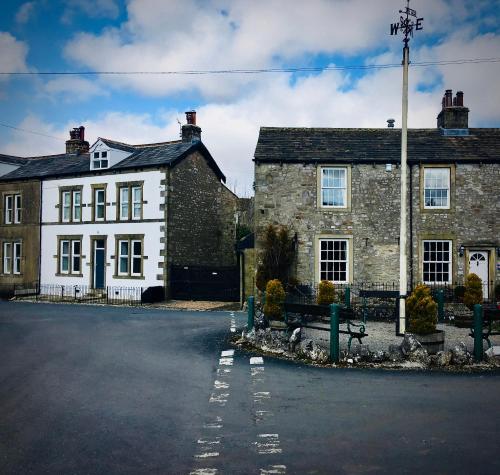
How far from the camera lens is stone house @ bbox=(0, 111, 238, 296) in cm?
2555

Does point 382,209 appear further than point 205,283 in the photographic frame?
No

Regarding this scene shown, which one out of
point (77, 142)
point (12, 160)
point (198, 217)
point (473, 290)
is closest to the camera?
point (473, 290)

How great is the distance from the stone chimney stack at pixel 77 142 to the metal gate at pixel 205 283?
12983 millimetres

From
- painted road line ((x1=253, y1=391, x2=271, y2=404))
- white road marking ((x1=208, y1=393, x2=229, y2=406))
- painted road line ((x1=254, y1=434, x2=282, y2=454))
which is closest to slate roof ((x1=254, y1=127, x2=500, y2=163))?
painted road line ((x1=253, y1=391, x2=271, y2=404))

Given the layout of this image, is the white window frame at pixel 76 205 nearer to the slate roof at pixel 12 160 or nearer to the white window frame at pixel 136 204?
the white window frame at pixel 136 204

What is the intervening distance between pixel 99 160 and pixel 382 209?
55.6ft

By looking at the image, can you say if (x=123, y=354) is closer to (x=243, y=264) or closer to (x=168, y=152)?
(x=243, y=264)

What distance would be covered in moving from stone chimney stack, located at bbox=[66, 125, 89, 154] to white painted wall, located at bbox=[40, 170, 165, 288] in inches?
153

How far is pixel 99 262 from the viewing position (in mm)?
27422

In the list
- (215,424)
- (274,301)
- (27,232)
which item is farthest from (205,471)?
(27,232)

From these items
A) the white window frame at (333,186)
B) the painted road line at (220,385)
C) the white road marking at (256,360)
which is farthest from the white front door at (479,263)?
the painted road line at (220,385)

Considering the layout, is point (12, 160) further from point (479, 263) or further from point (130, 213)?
point (479, 263)

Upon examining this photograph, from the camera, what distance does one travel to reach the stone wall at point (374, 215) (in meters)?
20.7

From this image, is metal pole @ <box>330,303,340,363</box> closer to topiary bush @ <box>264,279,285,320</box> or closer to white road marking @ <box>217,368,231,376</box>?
white road marking @ <box>217,368,231,376</box>
